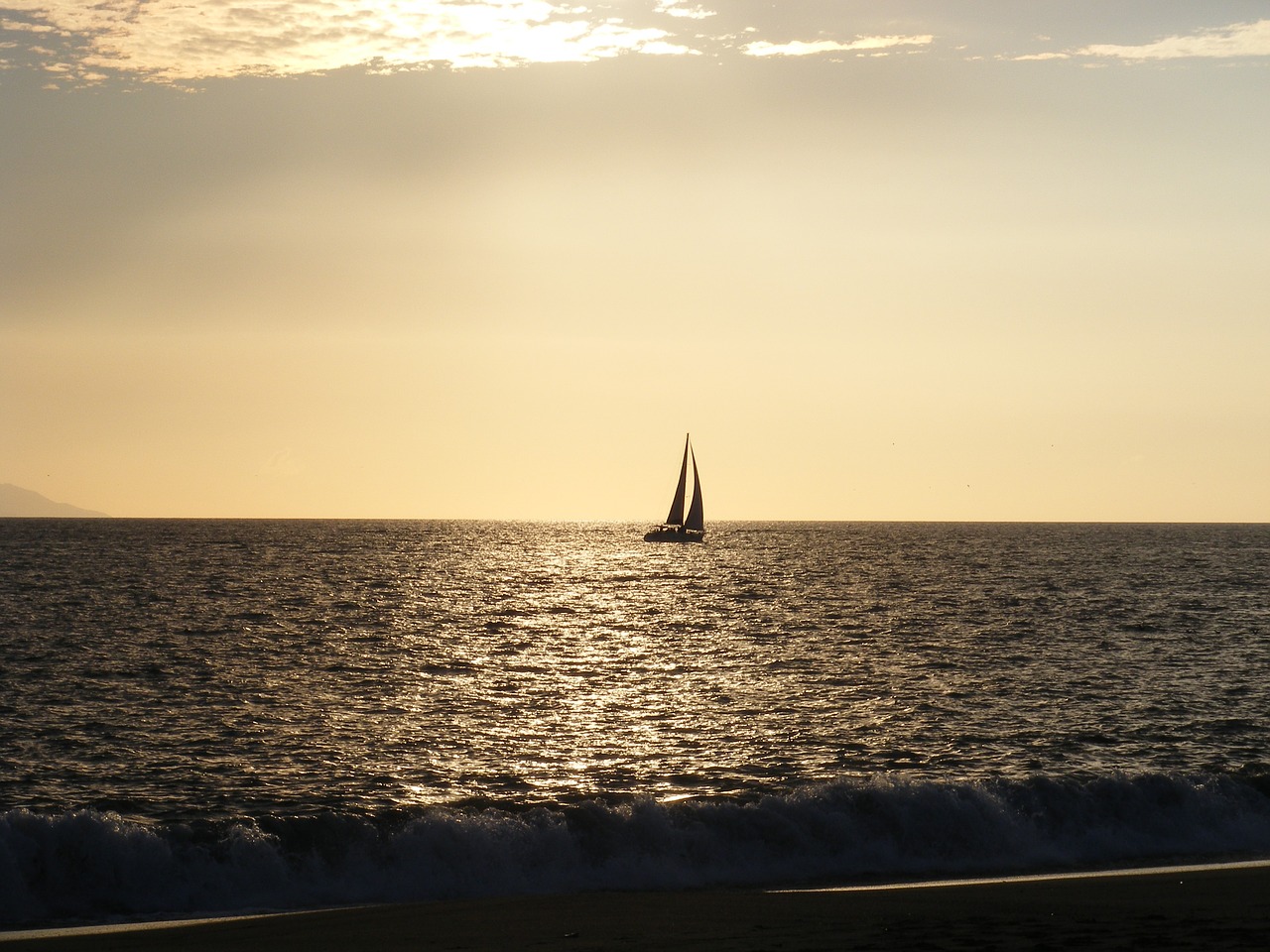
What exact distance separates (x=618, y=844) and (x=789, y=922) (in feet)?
23.9

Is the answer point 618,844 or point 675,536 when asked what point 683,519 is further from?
point 618,844

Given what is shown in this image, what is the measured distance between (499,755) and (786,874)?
1101cm

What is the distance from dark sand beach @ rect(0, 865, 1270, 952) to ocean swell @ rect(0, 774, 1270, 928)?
2438 mm

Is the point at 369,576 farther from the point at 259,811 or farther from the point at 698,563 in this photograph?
the point at 259,811

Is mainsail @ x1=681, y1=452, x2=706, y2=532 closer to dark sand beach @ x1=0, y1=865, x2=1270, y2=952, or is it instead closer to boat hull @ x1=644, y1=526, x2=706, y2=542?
boat hull @ x1=644, y1=526, x2=706, y2=542

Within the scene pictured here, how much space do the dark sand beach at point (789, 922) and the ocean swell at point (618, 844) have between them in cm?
244

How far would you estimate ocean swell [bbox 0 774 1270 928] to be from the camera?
22.2m

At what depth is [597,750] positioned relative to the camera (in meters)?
33.3

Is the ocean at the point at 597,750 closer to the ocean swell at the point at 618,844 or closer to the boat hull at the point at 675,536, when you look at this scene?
the ocean swell at the point at 618,844

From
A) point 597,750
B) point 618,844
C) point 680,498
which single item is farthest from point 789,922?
point 680,498

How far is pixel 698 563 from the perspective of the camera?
146250 mm

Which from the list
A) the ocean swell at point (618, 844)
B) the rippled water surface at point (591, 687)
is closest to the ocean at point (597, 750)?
the ocean swell at point (618, 844)

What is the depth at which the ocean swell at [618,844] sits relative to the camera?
22172 mm

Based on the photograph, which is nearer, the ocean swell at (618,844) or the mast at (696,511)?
the ocean swell at (618,844)
